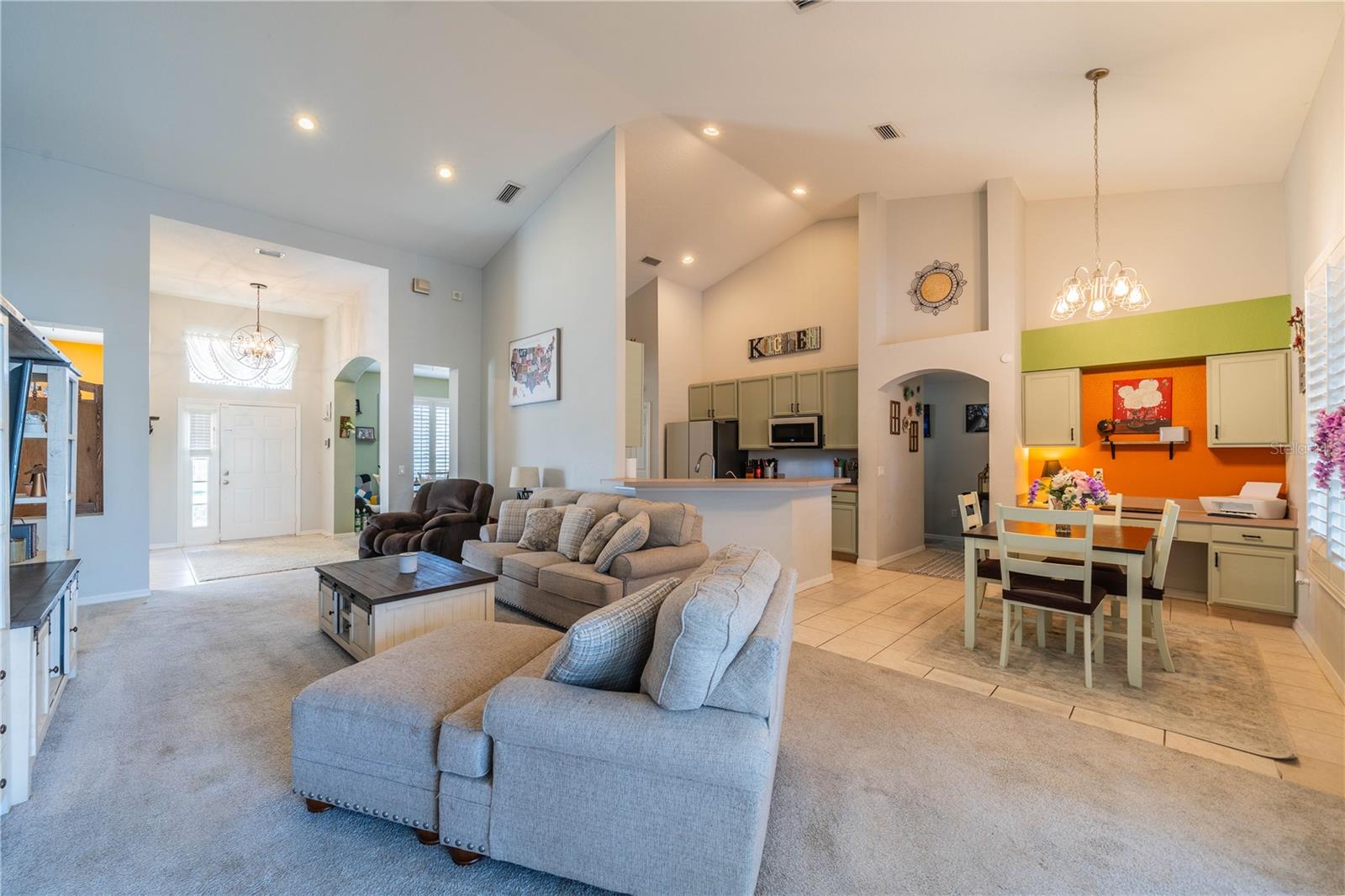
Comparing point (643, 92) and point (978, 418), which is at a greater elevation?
point (643, 92)

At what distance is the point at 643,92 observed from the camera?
4.50 metres

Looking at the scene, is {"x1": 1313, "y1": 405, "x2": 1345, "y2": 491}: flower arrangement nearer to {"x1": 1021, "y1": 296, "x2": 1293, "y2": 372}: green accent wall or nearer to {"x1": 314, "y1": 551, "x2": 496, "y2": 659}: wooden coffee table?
{"x1": 1021, "y1": 296, "x2": 1293, "y2": 372}: green accent wall

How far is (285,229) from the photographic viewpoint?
18.6ft

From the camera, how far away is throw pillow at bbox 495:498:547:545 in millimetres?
4867

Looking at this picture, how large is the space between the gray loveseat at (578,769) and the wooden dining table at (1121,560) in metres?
2.18

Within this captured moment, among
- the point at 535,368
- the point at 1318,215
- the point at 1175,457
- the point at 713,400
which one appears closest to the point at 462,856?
the point at 535,368

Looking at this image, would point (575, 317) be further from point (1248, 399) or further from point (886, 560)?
point (1248, 399)

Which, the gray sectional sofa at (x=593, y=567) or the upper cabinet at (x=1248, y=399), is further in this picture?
the upper cabinet at (x=1248, y=399)

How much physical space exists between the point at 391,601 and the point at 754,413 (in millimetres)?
5467

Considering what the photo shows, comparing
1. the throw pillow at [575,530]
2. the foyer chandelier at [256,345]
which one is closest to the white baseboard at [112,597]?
the throw pillow at [575,530]

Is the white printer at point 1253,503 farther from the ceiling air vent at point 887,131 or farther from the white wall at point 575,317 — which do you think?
the white wall at point 575,317

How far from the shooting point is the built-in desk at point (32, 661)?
190 centimetres

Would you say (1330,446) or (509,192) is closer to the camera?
(1330,446)

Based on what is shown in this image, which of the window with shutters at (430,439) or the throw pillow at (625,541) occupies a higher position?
the window with shutters at (430,439)
